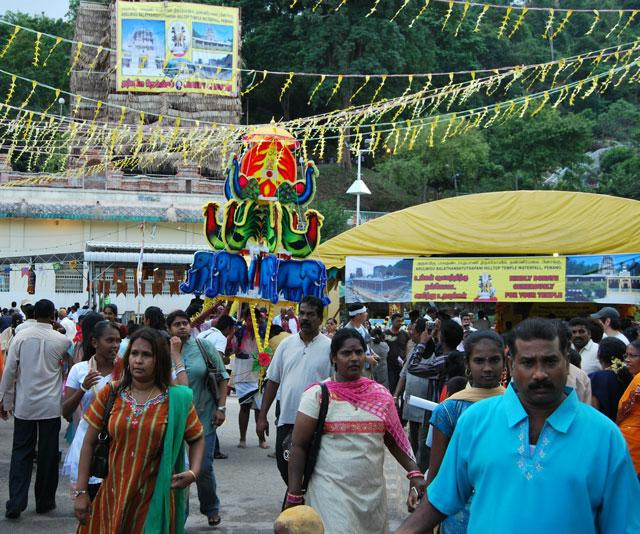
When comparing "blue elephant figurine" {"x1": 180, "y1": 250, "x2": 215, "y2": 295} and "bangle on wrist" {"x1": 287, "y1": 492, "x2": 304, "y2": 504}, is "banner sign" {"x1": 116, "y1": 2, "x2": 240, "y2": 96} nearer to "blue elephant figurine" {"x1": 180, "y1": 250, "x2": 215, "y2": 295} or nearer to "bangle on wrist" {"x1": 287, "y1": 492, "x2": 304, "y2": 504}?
Result: "blue elephant figurine" {"x1": 180, "y1": 250, "x2": 215, "y2": 295}

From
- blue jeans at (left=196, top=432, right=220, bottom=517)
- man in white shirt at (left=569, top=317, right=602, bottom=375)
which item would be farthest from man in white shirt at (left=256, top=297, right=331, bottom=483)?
man in white shirt at (left=569, top=317, right=602, bottom=375)

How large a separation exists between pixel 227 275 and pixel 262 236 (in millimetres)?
910

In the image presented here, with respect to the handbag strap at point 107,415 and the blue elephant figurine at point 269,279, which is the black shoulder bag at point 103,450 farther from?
the blue elephant figurine at point 269,279

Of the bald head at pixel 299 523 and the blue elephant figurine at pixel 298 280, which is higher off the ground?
the blue elephant figurine at pixel 298 280

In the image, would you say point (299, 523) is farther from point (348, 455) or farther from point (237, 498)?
point (237, 498)

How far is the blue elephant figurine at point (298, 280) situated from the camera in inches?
629

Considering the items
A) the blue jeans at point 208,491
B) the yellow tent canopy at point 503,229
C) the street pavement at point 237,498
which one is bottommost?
the street pavement at point 237,498

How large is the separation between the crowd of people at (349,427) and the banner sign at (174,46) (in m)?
30.7

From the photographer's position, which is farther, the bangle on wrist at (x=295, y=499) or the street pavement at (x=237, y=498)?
the street pavement at (x=237, y=498)

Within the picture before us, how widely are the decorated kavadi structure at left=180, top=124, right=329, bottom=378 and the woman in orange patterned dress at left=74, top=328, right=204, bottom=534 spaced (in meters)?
10.1

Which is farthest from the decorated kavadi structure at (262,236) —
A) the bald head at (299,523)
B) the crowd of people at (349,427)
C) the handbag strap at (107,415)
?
the bald head at (299,523)

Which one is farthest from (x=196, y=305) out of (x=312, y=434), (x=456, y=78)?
(x=456, y=78)

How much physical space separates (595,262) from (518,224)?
70.9 inches

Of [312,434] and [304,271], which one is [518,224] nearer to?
[304,271]
